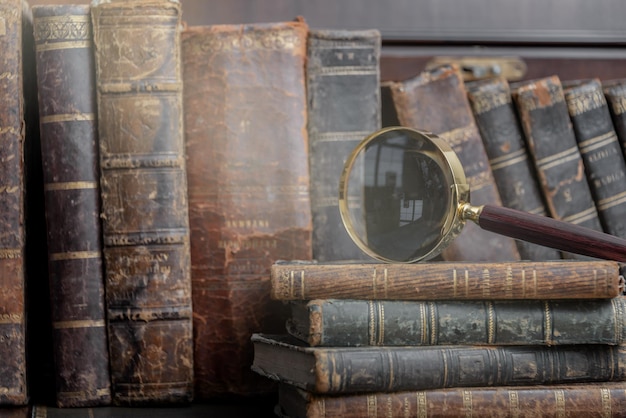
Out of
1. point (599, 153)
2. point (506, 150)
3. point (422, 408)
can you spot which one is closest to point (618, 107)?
point (599, 153)

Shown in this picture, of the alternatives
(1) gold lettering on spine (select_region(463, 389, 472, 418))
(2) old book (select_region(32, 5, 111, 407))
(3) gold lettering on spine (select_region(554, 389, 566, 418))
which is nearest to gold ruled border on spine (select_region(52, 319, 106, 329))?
(2) old book (select_region(32, 5, 111, 407))

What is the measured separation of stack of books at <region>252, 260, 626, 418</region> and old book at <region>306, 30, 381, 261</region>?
0.58ft

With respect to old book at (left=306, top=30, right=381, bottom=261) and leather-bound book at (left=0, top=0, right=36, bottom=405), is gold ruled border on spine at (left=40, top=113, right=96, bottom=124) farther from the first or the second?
old book at (left=306, top=30, right=381, bottom=261)

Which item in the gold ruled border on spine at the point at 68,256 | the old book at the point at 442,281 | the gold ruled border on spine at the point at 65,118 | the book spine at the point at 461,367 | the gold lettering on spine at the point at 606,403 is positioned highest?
the gold ruled border on spine at the point at 65,118

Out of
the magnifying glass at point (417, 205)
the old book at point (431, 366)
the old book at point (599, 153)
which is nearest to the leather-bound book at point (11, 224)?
the old book at point (431, 366)

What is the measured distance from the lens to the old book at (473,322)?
105cm

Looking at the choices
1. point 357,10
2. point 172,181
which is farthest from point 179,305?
point 357,10

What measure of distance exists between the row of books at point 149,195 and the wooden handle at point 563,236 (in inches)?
11.7

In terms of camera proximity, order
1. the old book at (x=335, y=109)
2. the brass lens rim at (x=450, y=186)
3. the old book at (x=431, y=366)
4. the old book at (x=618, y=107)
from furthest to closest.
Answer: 1. the old book at (x=618, y=107)
2. the old book at (x=335, y=109)
3. the brass lens rim at (x=450, y=186)
4. the old book at (x=431, y=366)

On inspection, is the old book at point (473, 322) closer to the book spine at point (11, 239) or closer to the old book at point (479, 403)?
the old book at point (479, 403)

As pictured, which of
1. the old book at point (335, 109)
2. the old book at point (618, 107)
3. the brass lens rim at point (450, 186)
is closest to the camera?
the brass lens rim at point (450, 186)

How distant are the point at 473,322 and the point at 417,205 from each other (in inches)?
6.7

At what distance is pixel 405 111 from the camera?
4.23ft

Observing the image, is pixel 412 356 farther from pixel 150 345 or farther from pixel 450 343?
pixel 150 345
